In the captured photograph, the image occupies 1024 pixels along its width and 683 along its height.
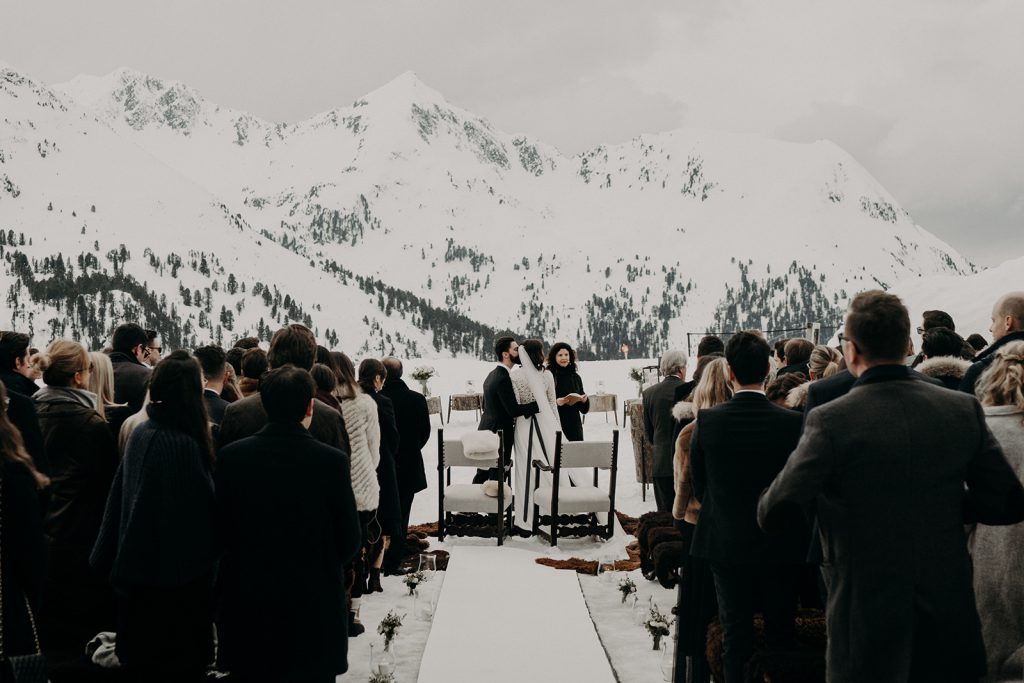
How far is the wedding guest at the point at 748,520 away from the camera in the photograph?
3797 mm

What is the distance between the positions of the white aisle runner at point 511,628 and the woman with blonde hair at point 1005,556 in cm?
218

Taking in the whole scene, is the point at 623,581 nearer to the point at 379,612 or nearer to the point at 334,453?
the point at 379,612

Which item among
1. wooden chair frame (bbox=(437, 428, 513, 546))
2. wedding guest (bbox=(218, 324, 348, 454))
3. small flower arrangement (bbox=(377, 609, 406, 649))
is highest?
wedding guest (bbox=(218, 324, 348, 454))

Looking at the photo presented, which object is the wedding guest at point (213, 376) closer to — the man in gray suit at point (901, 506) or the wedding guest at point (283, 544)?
the wedding guest at point (283, 544)

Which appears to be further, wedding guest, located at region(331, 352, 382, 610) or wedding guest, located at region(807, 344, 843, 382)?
wedding guest, located at region(807, 344, 843, 382)

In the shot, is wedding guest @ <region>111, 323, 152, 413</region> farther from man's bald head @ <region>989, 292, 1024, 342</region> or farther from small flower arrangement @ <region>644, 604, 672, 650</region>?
man's bald head @ <region>989, 292, 1024, 342</region>

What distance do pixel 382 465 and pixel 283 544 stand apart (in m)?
3.36

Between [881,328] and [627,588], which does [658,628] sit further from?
[881,328]

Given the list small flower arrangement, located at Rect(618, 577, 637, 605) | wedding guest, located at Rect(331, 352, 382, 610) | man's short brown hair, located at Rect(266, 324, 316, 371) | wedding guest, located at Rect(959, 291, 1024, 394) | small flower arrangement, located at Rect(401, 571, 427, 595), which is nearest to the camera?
wedding guest, located at Rect(959, 291, 1024, 394)

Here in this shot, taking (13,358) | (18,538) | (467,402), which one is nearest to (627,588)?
(13,358)

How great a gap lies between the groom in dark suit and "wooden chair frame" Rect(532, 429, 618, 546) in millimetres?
437

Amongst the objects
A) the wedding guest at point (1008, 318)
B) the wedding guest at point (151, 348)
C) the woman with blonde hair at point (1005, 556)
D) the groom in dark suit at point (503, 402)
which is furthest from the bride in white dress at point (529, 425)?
the woman with blonde hair at point (1005, 556)

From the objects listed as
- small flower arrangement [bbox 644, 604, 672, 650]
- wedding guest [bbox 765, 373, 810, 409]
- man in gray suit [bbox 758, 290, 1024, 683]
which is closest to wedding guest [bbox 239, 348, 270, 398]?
small flower arrangement [bbox 644, 604, 672, 650]

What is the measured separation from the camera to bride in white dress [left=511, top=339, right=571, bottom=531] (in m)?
8.77
